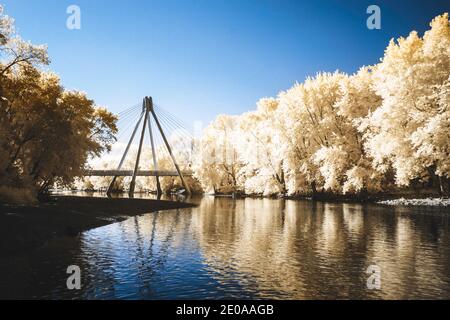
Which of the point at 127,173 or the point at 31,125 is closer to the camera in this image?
the point at 31,125

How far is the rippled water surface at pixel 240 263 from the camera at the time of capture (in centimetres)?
1300

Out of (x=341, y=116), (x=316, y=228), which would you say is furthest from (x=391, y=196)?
(x=316, y=228)

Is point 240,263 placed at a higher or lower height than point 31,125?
lower

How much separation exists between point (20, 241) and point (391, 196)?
158 ft

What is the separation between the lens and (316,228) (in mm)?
27531

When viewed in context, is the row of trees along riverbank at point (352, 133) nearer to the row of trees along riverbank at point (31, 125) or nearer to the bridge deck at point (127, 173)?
the bridge deck at point (127, 173)

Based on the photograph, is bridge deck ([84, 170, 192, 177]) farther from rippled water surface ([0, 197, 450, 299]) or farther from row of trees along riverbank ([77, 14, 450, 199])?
rippled water surface ([0, 197, 450, 299])

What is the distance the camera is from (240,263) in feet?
55.5

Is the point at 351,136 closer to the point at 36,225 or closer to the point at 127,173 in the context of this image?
the point at 36,225

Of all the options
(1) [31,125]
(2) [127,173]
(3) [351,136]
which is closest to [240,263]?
(1) [31,125]

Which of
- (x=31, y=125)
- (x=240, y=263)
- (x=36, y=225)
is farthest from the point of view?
(x=31, y=125)

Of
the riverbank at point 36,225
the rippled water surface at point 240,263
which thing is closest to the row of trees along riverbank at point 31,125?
the riverbank at point 36,225
